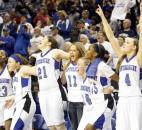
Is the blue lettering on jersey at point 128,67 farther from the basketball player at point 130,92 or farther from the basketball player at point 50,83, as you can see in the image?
the basketball player at point 50,83

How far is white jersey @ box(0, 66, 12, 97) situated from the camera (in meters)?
10.6

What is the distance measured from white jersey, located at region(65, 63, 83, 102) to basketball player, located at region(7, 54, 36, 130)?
0.62m

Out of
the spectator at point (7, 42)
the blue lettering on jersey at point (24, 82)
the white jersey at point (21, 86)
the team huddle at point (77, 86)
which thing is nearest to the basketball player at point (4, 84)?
the team huddle at point (77, 86)

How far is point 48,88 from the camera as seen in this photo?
10.1 m

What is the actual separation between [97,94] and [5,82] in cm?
206

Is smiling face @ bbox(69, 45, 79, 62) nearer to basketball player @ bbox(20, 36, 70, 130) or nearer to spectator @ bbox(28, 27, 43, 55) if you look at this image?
basketball player @ bbox(20, 36, 70, 130)

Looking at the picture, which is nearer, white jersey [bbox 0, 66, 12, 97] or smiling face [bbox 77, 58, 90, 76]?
smiling face [bbox 77, 58, 90, 76]

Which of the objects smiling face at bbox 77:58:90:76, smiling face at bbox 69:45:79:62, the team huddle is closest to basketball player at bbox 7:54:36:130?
the team huddle

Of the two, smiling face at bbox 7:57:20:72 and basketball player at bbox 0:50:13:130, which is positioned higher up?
smiling face at bbox 7:57:20:72

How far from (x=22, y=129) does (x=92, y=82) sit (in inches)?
→ 57.2

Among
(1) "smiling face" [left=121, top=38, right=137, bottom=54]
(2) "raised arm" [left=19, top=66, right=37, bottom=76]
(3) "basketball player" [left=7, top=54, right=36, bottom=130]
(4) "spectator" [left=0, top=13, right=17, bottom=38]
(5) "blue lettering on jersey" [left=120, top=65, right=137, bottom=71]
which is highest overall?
(4) "spectator" [left=0, top=13, right=17, bottom=38]

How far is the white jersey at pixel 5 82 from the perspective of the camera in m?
10.6

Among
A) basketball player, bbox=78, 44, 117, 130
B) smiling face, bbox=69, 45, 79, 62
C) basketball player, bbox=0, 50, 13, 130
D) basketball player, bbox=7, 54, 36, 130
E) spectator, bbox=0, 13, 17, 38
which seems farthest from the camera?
spectator, bbox=0, 13, 17, 38

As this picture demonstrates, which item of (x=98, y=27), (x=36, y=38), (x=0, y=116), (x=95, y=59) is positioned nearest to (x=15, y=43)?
(x=36, y=38)
